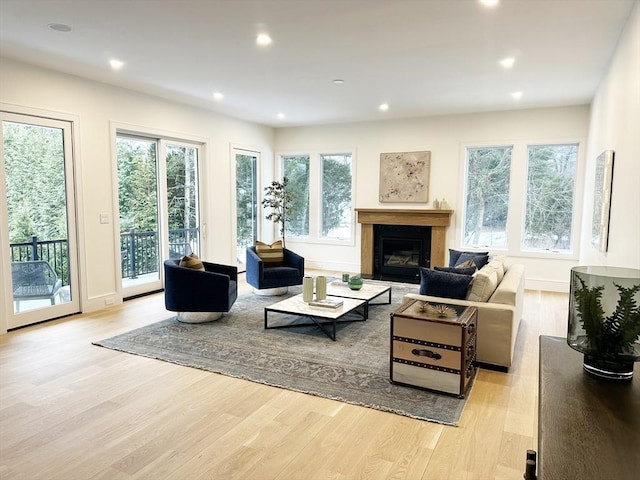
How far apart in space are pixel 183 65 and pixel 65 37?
3.63 ft

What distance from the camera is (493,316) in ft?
11.4

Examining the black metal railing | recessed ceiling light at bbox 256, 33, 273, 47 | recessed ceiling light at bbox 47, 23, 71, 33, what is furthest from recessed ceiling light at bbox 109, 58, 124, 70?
the black metal railing

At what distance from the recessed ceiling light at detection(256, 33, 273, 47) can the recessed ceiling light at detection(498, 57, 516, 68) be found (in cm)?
232

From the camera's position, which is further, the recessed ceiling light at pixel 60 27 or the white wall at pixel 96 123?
the white wall at pixel 96 123

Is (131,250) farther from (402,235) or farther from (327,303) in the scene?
(402,235)

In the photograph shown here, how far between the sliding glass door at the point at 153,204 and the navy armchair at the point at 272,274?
1.32m

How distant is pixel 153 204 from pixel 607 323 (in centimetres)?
587

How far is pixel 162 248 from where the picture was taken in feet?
20.5

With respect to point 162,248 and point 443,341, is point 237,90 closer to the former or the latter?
point 162,248

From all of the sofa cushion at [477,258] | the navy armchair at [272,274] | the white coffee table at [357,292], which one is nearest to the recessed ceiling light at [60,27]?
the navy armchair at [272,274]

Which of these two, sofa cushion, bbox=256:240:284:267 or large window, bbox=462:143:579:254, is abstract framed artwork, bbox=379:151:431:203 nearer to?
large window, bbox=462:143:579:254

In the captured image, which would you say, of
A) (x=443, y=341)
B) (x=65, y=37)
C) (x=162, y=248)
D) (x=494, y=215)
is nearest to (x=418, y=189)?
(x=494, y=215)

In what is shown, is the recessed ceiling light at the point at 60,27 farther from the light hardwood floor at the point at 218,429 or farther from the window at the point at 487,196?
the window at the point at 487,196

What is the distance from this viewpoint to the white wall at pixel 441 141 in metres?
6.51
